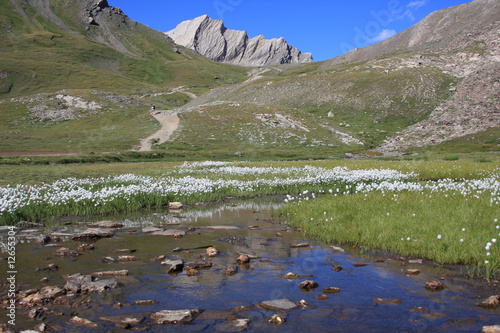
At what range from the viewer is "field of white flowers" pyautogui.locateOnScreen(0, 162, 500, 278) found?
33.8 ft

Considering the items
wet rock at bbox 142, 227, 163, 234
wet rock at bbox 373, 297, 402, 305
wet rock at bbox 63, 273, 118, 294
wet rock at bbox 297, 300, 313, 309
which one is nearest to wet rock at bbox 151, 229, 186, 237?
wet rock at bbox 142, 227, 163, 234

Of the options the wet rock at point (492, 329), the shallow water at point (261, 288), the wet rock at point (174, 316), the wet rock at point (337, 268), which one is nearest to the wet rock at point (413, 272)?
the shallow water at point (261, 288)

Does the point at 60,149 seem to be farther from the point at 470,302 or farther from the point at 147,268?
the point at 470,302

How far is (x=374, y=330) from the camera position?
5.67 metres

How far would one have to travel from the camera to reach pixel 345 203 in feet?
51.2

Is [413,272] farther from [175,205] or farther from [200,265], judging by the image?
[175,205]

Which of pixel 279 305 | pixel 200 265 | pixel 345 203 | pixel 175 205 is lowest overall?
pixel 279 305

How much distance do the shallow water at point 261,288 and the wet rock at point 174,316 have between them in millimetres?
131

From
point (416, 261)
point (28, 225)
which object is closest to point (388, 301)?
point (416, 261)

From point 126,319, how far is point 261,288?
287 cm

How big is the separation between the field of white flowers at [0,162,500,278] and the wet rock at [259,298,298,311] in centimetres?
478

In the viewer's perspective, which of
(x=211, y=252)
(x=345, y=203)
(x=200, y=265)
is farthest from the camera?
(x=345, y=203)

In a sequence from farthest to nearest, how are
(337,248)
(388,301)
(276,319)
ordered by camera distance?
1. (337,248)
2. (388,301)
3. (276,319)

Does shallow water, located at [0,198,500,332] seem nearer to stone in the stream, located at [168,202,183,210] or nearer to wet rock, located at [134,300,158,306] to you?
wet rock, located at [134,300,158,306]
